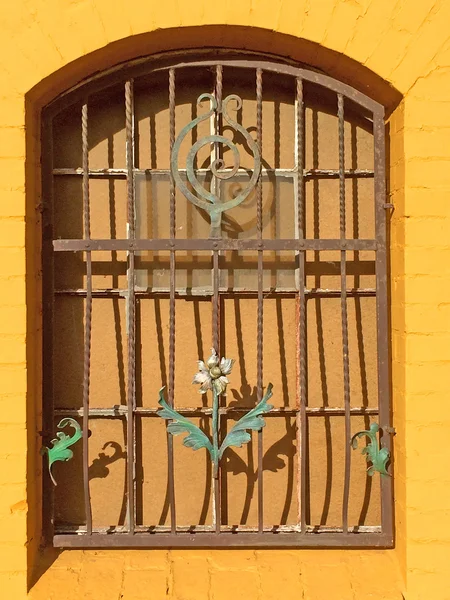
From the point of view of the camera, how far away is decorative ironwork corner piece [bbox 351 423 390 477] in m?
2.52

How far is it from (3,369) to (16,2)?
1.34 meters

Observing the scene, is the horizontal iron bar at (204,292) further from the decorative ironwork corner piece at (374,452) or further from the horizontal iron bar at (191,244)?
the decorative ironwork corner piece at (374,452)

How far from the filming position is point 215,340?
2.51 metres

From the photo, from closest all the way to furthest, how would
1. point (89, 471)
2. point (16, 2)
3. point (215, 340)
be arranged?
point (16, 2) < point (215, 340) < point (89, 471)

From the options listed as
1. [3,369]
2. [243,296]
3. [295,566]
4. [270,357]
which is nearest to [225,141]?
[243,296]

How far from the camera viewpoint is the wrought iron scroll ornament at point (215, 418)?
2.50 metres

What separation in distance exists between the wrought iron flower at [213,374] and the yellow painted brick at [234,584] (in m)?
0.70

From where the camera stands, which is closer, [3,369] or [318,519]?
[3,369]

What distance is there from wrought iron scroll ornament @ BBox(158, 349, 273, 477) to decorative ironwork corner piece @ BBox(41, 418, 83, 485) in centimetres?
34

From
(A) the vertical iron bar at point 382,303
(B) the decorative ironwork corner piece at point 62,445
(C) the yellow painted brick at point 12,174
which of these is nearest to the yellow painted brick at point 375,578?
(A) the vertical iron bar at point 382,303

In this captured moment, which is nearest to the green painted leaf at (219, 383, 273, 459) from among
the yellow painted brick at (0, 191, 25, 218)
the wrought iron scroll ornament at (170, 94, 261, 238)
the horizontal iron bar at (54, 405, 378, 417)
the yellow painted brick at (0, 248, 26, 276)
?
the horizontal iron bar at (54, 405, 378, 417)
